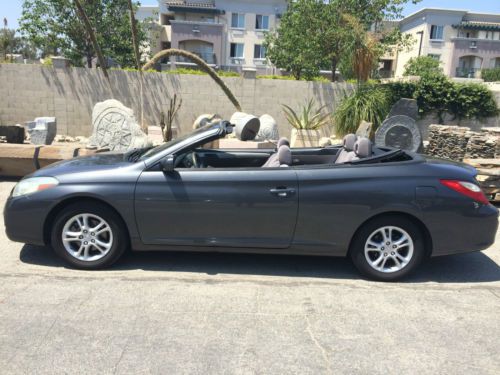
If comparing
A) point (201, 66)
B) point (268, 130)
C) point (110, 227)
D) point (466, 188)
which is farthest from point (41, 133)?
point (466, 188)

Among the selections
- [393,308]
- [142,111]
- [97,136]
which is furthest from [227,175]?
[142,111]

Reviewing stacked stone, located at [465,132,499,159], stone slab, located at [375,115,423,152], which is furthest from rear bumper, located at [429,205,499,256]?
stone slab, located at [375,115,423,152]

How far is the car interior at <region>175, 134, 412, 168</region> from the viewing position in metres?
4.64

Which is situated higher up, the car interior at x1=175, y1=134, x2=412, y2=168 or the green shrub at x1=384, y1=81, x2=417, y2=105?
the green shrub at x1=384, y1=81, x2=417, y2=105

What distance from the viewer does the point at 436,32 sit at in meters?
49.7

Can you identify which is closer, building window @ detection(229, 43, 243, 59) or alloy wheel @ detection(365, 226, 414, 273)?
alloy wheel @ detection(365, 226, 414, 273)

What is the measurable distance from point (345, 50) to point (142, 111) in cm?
665

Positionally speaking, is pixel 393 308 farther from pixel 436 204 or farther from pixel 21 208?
pixel 21 208

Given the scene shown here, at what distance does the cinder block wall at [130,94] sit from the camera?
1431 cm

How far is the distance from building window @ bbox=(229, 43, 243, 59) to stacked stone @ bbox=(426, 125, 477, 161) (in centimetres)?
3884

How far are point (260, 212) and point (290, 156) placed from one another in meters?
0.76

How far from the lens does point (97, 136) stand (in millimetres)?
10781

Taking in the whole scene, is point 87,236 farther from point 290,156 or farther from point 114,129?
point 114,129

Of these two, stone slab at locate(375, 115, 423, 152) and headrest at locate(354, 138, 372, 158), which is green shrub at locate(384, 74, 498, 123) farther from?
headrest at locate(354, 138, 372, 158)
